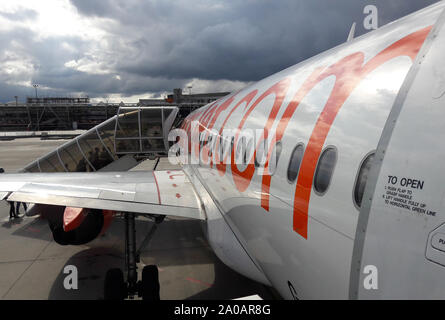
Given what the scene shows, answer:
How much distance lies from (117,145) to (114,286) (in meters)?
7.67

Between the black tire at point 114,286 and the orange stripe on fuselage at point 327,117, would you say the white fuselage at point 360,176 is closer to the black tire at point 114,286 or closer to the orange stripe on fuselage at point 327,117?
the orange stripe on fuselage at point 327,117

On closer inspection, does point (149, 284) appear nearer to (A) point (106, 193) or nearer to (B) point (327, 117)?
(A) point (106, 193)

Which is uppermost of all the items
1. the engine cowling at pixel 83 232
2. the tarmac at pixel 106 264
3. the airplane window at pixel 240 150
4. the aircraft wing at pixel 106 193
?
the airplane window at pixel 240 150

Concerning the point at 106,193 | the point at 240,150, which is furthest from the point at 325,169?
the point at 106,193

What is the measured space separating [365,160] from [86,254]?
7727mm

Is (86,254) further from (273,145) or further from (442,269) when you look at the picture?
(442,269)

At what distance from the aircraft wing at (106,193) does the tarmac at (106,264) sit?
1705mm

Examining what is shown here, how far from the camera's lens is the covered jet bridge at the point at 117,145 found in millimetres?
11344

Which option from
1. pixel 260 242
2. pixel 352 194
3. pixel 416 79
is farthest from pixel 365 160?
pixel 260 242

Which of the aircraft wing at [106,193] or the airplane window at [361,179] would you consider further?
the aircraft wing at [106,193]

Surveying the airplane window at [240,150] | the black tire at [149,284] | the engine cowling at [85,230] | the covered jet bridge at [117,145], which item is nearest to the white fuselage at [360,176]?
the airplane window at [240,150]

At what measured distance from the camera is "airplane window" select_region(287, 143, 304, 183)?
2.78 meters

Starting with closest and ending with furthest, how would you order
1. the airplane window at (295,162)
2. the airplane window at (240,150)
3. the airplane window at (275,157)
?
the airplane window at (295,162) → the airplane window at (275,157) → the airplane window at (240,150)

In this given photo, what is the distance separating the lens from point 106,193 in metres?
6.04
